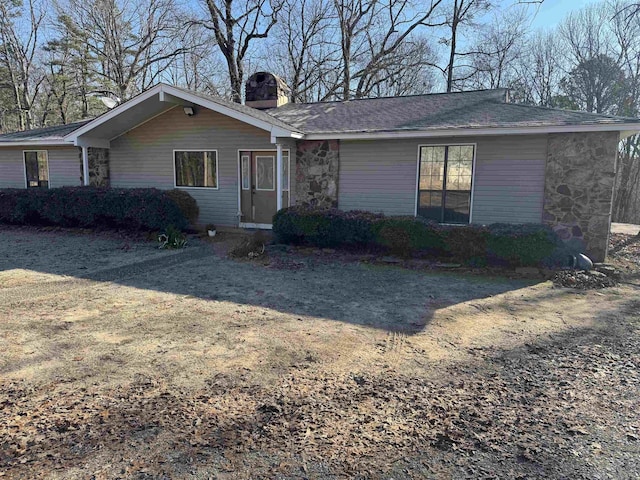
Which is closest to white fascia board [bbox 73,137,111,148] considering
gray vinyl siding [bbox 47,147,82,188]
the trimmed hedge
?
the trimmed hedge

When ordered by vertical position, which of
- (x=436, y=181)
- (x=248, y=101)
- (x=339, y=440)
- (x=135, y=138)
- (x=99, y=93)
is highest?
(x=99, y=93)

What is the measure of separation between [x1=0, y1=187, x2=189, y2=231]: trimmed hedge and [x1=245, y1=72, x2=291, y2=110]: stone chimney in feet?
15.3

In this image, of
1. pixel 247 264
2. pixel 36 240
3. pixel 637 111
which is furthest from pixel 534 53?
pixel 36 240

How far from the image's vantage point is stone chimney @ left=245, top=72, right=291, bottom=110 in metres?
13.1

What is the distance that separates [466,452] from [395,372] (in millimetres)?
1066

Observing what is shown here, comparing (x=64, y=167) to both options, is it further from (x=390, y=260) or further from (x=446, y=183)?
(x=446, y=183)

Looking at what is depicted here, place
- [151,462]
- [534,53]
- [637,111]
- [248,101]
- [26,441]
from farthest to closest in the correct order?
1. [534,53]
2. [637,111]
3. [248,101]
4. [26,441]
5. [151,462]

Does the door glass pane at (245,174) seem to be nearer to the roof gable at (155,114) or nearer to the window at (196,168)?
the window at (196,168)

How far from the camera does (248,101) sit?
44.0ft

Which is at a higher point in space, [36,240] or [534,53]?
[534,53]

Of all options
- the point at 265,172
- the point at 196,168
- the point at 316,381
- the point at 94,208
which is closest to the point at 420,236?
the point at 265,172

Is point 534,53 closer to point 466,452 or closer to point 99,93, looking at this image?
point 99,93

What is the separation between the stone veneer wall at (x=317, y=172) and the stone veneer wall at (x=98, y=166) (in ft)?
18.9

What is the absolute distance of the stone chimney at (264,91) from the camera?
1305 centimetres
